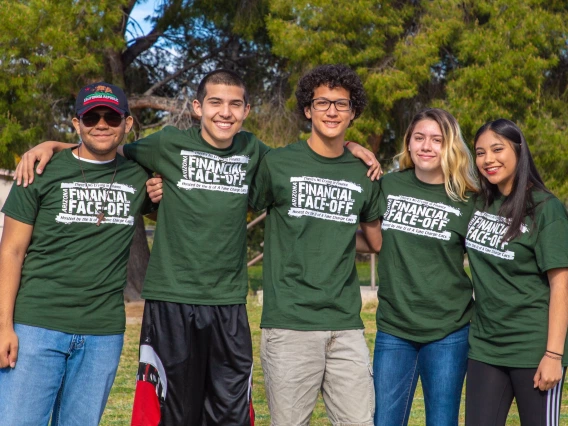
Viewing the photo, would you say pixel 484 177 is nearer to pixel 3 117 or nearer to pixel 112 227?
pixel 112 227

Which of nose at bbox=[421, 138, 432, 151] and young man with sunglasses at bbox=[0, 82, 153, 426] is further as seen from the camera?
nose at bbox=[421, 138, 432, 151]

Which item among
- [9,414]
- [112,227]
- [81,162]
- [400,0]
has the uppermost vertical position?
[400,0]

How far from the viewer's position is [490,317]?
3.57 meters

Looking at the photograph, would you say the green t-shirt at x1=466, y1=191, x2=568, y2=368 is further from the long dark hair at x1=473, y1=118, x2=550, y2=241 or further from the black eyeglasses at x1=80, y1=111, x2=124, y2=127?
the black eyeglasses at x1=80, y1=111, x2=124, y2=127

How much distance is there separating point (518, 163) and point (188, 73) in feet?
39.2

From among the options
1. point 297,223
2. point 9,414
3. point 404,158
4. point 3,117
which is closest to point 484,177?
point 404,158

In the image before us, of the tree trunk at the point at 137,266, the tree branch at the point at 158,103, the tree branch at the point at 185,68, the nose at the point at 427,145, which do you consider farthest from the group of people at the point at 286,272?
the tree branch at the point at 185,68

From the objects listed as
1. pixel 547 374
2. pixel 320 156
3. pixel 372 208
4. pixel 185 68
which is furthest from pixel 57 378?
pixel 185 68

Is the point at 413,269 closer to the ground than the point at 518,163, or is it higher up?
closer to the ground

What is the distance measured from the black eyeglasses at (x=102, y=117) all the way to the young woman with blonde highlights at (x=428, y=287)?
1.44 m

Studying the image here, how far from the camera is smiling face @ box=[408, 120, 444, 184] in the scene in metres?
3.89

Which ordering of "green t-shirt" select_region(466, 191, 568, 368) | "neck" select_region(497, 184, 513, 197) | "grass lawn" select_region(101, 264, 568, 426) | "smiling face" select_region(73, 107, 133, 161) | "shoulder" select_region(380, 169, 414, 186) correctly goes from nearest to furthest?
"green t-shirt" select_region(466, 191, 568, 368), "smiling face" select_region(73, 107, 133, 161), "neck" select_region(497, 184, 513, 197), "shoulder" select_region(380, 169, 414, 186), "grass lawn" select_region(101, 264, 568, 426)

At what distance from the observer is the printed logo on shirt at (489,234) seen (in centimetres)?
354

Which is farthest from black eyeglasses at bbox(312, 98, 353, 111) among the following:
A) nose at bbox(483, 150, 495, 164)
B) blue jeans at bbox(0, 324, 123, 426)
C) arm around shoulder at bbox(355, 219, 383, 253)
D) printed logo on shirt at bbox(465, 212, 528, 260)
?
blue jeans at bbox(0, 324, 123, 426)
